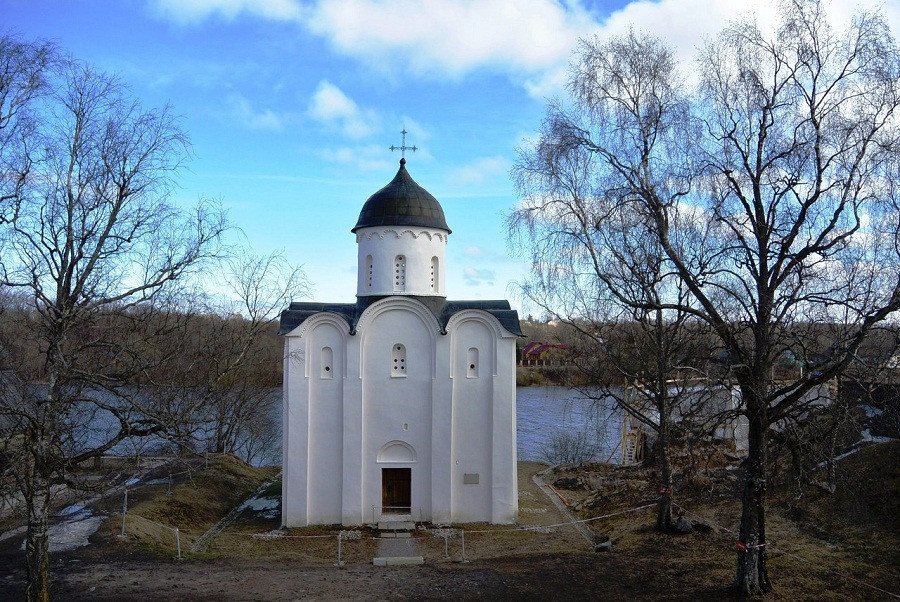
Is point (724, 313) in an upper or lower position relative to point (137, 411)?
upper

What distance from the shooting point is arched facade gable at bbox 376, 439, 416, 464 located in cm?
1709

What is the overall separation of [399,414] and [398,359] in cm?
139

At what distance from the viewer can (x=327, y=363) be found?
56.6 ft

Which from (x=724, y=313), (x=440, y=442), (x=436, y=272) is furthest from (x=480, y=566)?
(x=436, y=272)

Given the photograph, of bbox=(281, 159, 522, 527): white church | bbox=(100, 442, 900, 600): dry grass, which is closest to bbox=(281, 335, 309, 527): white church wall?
bbox=(281, 159, 522, 527): white church

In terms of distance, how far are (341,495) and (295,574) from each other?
15.3 ft

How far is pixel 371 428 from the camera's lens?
17.1 m

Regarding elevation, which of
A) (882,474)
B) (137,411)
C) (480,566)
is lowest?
(480,566)

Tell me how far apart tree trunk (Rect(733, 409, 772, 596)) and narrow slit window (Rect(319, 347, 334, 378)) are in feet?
34.1

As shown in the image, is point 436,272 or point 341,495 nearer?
point 341,495

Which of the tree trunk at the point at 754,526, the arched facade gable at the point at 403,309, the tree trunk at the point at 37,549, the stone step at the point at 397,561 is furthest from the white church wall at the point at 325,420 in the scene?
the tree trunk at the point at 754,526

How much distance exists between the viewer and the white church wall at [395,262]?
60.4ft

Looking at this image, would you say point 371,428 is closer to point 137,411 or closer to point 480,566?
point 480,566

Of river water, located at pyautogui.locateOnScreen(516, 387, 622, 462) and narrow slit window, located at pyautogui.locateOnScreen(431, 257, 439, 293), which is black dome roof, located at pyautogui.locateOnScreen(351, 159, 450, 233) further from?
river water, located at pyautogui.locateOnScreen(516, 387, 622, 462)
